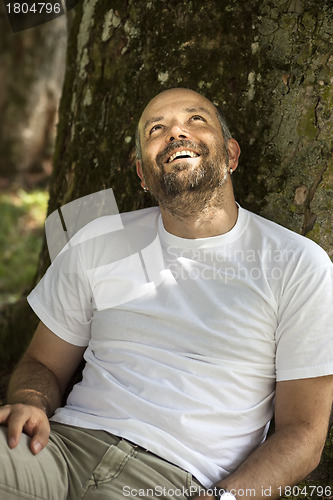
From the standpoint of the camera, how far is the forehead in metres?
2.94

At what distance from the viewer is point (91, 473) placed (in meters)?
2.33

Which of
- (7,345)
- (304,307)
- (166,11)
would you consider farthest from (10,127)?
(304,307)

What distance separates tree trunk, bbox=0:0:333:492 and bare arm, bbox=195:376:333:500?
63 cm

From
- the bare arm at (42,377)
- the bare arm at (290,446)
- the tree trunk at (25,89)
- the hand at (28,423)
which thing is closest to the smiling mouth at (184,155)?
the bare arm at (42,377)

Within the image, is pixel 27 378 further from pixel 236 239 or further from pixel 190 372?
pixel 236 239

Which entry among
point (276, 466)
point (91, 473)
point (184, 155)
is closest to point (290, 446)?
point (276, 466)

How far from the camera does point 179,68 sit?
10.6 ft

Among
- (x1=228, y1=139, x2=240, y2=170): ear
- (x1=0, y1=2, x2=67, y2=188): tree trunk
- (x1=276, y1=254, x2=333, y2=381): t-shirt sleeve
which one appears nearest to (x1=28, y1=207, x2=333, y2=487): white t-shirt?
(x1=276, y1=254, x2=333, y2=381): t-shirt sleeve

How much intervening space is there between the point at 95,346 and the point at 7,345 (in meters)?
1.68

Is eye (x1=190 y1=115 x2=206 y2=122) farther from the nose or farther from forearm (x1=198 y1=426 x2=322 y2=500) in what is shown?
forearm (x1=198 y1=426 x2=322 y2=500)

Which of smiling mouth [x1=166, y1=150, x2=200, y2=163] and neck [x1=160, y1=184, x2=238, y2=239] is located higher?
smiling mouth [x1=166, y1=150, x2=200, y2=163]

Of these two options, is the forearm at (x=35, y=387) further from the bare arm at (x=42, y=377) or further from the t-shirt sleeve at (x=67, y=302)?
the t-shirt sleeve at (x=67, y=302)

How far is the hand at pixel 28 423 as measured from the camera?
2.30 metres

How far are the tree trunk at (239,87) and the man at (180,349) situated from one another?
0.26 m
